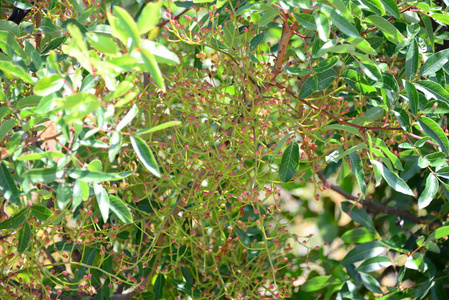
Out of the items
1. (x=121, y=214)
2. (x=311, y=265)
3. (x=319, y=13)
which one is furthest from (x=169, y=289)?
(x=319, y=13)

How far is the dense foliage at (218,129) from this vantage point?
50 centimetres

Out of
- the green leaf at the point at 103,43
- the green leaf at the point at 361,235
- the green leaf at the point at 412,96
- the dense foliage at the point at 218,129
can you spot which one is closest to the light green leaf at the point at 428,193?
the dense foliage at the point at 218,129

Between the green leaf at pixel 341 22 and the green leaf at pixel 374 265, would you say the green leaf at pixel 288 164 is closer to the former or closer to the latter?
the green leaf at pixel 341 22

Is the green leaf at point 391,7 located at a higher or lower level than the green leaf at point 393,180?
higher

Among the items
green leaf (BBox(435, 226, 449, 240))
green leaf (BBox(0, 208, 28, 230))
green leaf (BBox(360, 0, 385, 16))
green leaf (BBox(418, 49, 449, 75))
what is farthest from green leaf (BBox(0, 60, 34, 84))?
green leaf (BBox(435, 226, 449, 240))

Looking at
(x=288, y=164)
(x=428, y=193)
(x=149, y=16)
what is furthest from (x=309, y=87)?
(x=149, y=16)

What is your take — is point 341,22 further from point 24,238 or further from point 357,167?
point 24,238

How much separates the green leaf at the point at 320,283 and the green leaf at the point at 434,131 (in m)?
0.45

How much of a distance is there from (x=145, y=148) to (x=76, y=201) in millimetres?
82

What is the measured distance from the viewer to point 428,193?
0.69m

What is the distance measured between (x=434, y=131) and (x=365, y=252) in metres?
0.38

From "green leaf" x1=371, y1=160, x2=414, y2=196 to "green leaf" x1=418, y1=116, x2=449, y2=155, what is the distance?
0.07m

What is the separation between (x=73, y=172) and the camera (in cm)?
49

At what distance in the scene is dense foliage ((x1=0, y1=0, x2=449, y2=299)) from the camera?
0.50 metres
